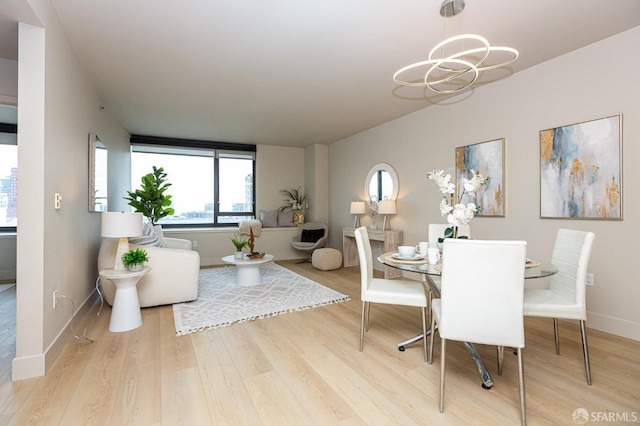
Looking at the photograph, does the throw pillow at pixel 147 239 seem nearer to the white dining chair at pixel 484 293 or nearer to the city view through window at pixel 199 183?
the city view through window at pixel 199 183

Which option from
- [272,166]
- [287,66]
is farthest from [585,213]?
[272,166]

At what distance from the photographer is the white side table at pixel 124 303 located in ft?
8.55

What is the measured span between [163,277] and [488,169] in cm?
381

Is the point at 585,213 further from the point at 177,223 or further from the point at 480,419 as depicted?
the point at 177,223

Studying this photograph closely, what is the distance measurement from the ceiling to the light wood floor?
2.28 metres

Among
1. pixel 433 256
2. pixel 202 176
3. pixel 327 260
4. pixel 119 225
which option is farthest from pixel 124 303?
pixel 202 176

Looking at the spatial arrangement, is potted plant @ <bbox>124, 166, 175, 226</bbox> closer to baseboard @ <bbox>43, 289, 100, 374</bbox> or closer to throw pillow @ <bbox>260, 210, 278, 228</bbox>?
baseboard @ <bbox>43, 289, 100, 374</bbox>

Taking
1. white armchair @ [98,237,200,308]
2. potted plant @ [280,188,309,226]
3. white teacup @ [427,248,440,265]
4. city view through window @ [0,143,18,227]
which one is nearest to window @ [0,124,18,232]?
city view through window @ [0,143,18,227]

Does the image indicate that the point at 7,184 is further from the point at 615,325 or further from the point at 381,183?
the point at 615,325

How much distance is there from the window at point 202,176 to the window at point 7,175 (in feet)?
5.32

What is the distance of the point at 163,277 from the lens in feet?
10.4

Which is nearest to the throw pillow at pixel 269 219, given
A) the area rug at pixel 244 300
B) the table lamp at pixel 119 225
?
the area rug at pixel 244 300

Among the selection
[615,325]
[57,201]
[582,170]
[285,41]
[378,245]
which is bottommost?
[615,325]

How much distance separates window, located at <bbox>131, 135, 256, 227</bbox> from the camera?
19.1ft
